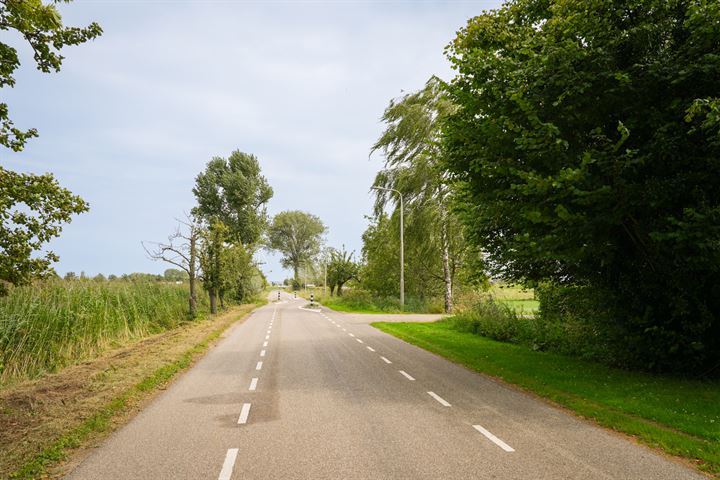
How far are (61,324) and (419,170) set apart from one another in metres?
22.1

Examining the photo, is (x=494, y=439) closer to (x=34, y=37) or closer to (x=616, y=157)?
(x=616, y=157)

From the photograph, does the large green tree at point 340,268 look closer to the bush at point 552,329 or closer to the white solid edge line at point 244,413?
the bush at point 552,329

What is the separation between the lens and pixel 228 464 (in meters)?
5.37

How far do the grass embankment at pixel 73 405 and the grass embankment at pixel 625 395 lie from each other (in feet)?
25.2

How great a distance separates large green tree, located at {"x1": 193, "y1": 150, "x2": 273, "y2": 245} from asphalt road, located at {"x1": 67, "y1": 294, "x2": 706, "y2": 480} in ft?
119

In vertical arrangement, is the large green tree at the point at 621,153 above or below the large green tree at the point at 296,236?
below

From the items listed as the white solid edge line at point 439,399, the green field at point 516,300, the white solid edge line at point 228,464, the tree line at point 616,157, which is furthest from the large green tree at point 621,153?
the white solid edge line at point 228,464

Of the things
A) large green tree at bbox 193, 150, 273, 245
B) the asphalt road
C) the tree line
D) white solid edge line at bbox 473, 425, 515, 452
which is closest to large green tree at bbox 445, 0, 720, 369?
the tree line

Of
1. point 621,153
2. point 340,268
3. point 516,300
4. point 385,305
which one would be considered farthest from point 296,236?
point 621,153

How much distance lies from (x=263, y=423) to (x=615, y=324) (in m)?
8.80

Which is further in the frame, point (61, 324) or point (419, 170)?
point (419, 170)

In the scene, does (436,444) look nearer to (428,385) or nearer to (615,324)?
(428,385)

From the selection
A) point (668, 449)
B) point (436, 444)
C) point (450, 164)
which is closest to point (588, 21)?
point (450, 164)

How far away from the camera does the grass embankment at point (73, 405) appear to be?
18.8ft
